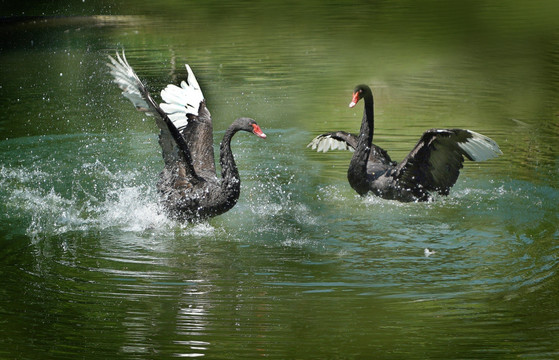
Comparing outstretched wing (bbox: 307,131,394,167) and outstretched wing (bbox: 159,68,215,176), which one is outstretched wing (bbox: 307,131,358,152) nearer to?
outstretched wing (bbox: 307,131,394,167)

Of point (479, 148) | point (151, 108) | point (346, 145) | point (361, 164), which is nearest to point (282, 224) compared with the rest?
point (361, 164)

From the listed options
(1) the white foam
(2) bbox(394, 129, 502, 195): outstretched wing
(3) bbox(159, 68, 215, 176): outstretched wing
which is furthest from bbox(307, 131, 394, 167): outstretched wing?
(1) the white foam

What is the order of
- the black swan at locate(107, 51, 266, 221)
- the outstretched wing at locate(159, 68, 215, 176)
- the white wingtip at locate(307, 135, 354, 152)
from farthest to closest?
the white wingtip at locate(307, 135, 354, 152) < the outstretched wing at locate(159, 68, 215, 176) < the black swan at locate(107, 51, 266, 221)

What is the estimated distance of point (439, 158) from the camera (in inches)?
244

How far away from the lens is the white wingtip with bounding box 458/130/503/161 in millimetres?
5788

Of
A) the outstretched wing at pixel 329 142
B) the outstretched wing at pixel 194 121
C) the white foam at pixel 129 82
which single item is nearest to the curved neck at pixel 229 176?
the outstretched wing at pixel 194 121

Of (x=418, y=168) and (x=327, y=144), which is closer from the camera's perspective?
(x=418, y=168)

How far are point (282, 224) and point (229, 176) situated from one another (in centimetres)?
49

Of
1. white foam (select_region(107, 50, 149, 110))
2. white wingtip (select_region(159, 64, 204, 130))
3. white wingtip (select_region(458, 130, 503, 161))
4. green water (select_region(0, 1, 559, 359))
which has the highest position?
white foam (select_region(107, 50, 149, 110))

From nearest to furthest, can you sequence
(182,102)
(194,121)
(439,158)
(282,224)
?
1. (282,224)
2. (439,158)
3. (194,121)
4. (182,102)

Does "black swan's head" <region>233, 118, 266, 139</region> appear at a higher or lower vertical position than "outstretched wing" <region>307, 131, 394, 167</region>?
higher

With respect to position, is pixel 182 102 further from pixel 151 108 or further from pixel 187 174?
pixel 151 108

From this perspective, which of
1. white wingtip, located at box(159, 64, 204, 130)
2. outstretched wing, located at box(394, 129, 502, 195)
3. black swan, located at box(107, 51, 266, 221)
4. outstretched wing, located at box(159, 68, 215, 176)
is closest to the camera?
black swan, located at box(107, 51, 266, 221)

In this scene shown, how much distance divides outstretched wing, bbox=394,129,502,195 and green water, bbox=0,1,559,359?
17cm
